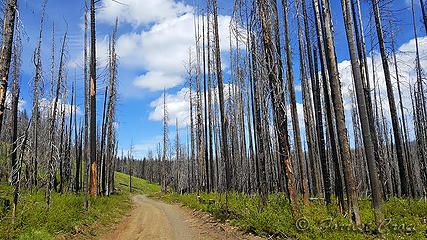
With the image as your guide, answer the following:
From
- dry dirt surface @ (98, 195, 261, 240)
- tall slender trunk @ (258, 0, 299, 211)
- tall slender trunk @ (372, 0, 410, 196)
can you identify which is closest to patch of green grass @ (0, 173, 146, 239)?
dry dirt surface @ (98, 195, 261, 240)

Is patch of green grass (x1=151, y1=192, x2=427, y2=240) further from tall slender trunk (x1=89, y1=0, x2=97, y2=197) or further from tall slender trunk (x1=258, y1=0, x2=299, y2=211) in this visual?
tall slender trunk (x1=89, y1=0, x2=97, y2=197)

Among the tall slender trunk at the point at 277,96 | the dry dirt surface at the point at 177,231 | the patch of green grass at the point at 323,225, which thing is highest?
the tall slender trunk at the point at 277,96

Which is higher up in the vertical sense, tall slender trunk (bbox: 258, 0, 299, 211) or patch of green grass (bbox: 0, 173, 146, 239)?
tall slender trunk (bbox: 258, 0, 299, 211)

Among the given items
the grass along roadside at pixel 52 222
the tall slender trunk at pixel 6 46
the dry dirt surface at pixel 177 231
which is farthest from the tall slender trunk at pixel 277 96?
the grass along roadside at pixel 52 222

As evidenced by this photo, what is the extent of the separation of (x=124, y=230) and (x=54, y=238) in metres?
2.88

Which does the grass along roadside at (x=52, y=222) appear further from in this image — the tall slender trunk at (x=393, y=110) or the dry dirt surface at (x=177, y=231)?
the tall slender trunk at (x=393, y=110)

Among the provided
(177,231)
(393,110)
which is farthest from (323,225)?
(393,110)

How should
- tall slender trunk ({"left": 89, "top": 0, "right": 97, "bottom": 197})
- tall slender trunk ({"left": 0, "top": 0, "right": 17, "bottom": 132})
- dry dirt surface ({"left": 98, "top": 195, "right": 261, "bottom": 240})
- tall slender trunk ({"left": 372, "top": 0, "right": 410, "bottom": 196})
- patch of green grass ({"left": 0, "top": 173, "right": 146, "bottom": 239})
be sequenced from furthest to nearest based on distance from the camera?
tall slender trunk ({"left": 89, "top": 0, "right": 97, "bottom": 197})
tall slender trunk ({"left": 372, "top": 0, "right": 410, "bottom": 196})
dry dirt surface ({"left": 98, "top": 195, "right": 261, "bottom": 240})
patch of green grass ({"left": 0, "top": 173, "right": 146, "bottom": 239})
tall slender trunk ({"left": 0, "top": 0, "right": 17, "bottom": 132})

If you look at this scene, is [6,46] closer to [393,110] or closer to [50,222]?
[50,222]

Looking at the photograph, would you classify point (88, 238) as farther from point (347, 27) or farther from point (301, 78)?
point (301, 78)

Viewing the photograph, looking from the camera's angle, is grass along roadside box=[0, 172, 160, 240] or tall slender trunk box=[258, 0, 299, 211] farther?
tall slender trunk box=[258, 0, 299, 211]

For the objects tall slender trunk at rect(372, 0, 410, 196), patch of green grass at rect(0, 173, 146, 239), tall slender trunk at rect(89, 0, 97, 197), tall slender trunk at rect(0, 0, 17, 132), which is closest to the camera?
tall slender trunk at rect(0, 0, 17, 132)

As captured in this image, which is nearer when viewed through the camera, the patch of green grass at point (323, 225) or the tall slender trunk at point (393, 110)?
the patch of green grass at point (323, 225)

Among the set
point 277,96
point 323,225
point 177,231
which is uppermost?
point 277,96
